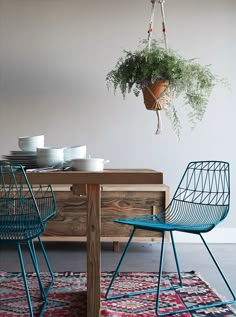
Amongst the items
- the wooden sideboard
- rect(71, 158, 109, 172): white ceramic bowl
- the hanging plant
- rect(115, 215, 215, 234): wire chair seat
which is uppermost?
the hanging plant

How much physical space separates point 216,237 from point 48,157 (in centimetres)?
240

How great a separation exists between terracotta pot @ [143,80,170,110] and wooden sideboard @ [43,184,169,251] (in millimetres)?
682

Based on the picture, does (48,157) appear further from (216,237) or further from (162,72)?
(216,237)

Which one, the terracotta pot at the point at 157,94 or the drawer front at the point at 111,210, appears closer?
the terracotta pot at the point at 157,94

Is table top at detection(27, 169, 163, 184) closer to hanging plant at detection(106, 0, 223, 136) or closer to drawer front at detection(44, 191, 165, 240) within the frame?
hanging plant at detection(106, 0, 223, 136)

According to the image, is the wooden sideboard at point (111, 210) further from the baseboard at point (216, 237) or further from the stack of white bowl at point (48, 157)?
the stack of white bowl at point (48, 157)

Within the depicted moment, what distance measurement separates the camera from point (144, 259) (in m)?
3.36

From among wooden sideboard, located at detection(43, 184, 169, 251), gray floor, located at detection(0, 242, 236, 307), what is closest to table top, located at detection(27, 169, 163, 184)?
gray floor, located at detection(0, 242, 236, 307)

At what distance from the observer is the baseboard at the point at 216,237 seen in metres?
3.94

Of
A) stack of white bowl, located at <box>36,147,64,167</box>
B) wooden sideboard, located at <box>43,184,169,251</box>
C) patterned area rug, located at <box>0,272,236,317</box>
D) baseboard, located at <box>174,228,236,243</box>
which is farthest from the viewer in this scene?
baseboard, located at <box>174,228,236,243</box>

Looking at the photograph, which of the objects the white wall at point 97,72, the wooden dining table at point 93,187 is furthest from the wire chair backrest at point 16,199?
the white wall at point 97,72

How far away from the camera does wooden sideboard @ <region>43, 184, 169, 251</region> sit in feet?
11.1

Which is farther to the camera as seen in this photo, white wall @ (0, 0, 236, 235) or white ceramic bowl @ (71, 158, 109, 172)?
white wall @ (0, 0, 236, 235)

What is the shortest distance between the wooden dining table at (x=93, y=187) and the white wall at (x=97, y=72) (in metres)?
1.92
